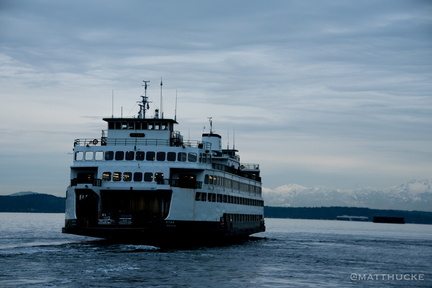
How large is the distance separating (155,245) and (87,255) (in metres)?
10.1

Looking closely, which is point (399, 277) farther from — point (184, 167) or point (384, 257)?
point (184, 167)

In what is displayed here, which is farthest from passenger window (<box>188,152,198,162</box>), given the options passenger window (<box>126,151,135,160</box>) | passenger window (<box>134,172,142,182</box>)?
passenger window (<box>126,151,135,160</box>)

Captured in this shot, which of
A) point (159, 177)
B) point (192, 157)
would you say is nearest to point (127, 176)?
point (159, 177)

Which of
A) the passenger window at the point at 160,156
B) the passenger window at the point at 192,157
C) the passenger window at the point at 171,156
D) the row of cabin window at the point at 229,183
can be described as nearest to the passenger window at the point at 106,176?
the passenger window at the point at 160,156

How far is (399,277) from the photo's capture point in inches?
1581

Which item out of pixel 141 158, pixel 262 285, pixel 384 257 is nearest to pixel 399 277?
pixel 262 285

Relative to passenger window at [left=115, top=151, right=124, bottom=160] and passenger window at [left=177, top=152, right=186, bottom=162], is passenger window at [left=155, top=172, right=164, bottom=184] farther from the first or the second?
passenger window at [left=115, top=151, right=124, bottom=160]

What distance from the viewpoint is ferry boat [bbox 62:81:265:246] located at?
5128cm

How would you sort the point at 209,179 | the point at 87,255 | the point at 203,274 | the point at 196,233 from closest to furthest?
the point at 203,274 → the point at 87,255 → the point at 196,233 → the point at 209,179

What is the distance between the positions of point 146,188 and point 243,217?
2341 centimetres

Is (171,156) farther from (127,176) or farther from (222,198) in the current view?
(222,198)

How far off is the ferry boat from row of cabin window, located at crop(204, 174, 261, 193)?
10cm

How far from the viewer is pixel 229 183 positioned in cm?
6581

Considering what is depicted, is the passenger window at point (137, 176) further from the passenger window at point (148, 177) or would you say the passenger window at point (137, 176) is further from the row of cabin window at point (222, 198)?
the row of cabin window at point (222, 198)
